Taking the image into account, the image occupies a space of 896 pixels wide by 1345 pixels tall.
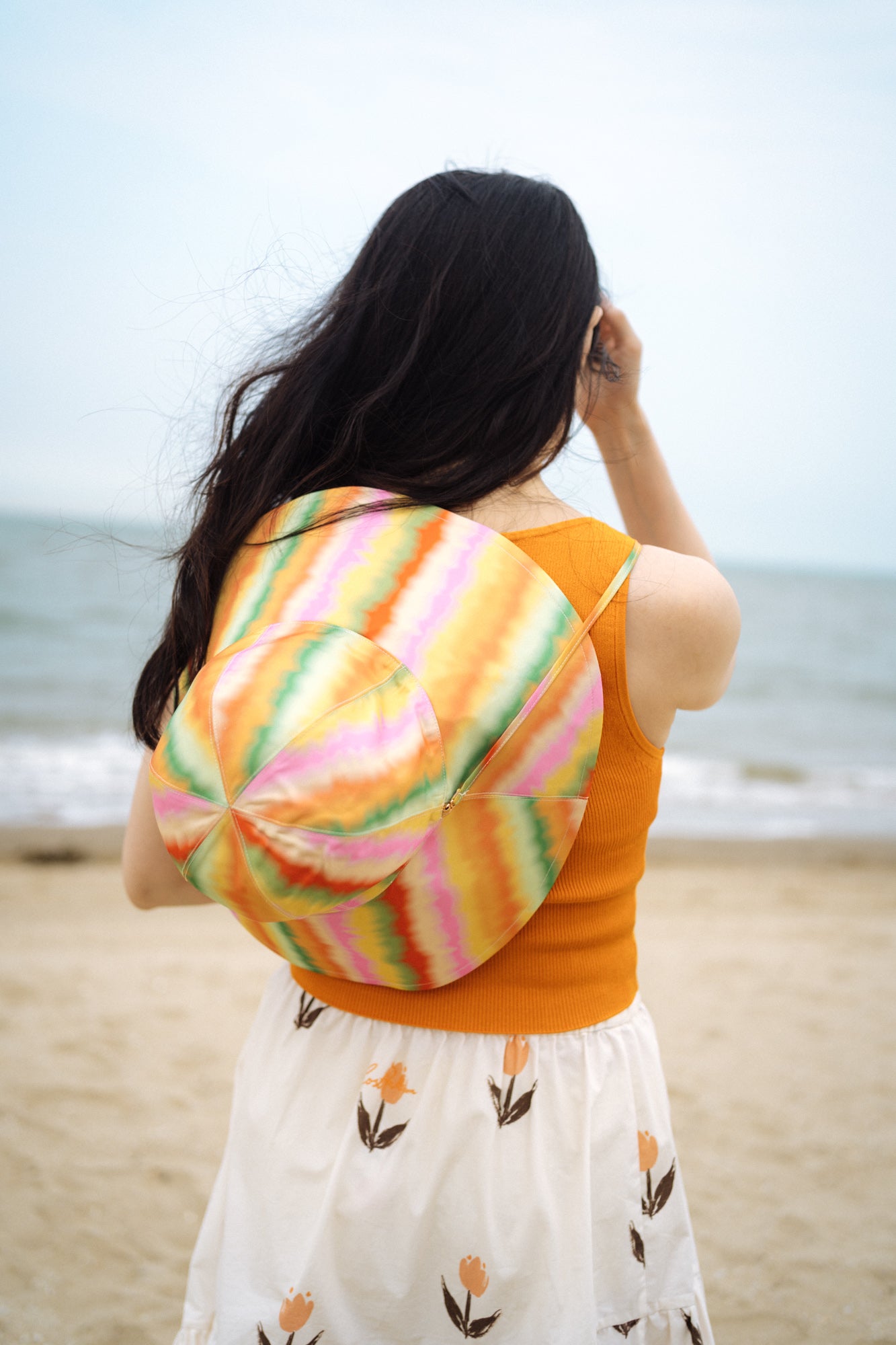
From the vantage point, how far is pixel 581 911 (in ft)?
3.49

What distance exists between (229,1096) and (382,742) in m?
3.03

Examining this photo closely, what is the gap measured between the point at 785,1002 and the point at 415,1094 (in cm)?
373

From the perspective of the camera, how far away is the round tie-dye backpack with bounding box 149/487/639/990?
2.44ft

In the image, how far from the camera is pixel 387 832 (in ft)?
2.54

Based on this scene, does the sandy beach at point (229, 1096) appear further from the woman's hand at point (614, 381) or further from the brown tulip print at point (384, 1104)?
the woman's hand at point (614, 381)

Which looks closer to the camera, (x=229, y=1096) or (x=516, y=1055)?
(x=516, y=1055)

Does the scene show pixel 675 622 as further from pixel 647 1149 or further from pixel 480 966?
pixel 647 1149

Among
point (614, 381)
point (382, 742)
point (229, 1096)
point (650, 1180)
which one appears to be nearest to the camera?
point (382, 742)

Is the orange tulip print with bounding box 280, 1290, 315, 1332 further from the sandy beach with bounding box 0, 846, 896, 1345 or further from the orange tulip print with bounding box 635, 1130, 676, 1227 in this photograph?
the sandy beach with bounding box 0, 846, 896, 1345

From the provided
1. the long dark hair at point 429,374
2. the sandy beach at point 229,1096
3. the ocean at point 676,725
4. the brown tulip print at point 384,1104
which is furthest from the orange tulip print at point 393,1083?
the sandy beach at point 229,1096

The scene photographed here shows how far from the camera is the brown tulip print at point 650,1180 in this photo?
1112 millimetres

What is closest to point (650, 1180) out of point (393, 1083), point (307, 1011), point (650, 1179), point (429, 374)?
point (650, 1179)

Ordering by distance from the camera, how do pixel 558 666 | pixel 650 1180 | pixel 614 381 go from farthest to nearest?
pixel 614 381 → pixel 650 1180 → pixel 558 666

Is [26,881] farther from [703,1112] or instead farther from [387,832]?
[387,832]
